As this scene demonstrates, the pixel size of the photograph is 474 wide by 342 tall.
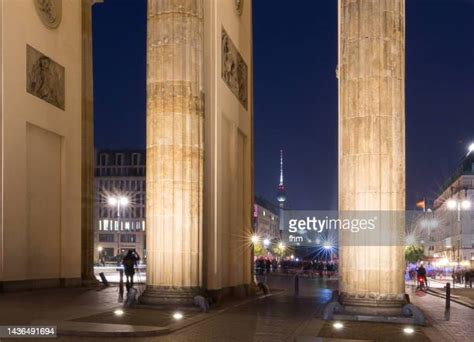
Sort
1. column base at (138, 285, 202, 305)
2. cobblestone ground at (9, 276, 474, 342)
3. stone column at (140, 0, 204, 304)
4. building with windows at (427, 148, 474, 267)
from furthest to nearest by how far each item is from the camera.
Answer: building with windows at (427, 148, 474, 267), stone column at (140, 0, 204, 304), column base at (138, 285, 202, 305), cobblestone ground at (9, 276, 474, 342)

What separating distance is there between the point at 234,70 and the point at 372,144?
1031 centimetres

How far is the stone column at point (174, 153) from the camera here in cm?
2236

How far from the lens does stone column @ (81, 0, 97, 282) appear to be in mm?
35031

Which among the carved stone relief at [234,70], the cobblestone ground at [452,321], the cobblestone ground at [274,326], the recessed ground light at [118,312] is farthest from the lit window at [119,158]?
the recessed ground light at [118,312]

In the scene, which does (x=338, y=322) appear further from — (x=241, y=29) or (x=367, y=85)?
(x=241, y=29)

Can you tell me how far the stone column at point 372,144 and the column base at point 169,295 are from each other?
4720 millimetres

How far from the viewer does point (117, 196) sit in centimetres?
12156

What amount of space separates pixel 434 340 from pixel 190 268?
8247mm

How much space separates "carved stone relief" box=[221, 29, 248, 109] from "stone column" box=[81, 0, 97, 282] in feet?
27.8

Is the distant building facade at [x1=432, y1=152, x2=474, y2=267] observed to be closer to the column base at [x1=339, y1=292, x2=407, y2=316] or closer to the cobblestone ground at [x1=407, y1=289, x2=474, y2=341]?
the cobblestone ground at [x1=407, y1=289, x2=474, y2=341]

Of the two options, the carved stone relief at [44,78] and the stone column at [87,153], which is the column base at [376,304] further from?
the stone column at [87,153]

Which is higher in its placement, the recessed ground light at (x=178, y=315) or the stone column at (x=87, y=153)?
the stone column at (x=87, y=153)

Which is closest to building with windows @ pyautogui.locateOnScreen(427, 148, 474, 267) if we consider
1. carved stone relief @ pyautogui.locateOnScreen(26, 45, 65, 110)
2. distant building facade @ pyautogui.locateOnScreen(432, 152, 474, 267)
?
distant building facade @ pyautogui.locateOnScreen(432, 152, 474, 267)

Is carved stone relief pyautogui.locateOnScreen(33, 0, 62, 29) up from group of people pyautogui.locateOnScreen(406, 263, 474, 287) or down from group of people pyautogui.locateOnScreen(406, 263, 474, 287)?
up
